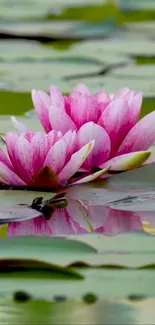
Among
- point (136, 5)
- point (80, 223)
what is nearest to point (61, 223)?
point (80, 223)

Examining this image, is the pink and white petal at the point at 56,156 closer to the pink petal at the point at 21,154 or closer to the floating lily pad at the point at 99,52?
the pink petal at the point at 21,154

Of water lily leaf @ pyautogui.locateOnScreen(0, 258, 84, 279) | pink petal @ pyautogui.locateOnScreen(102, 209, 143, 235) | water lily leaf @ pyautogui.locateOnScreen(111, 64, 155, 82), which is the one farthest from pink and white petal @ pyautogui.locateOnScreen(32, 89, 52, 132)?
water lily leaf @ pyautogui.locateOnScreen(111, 64, 155, 82)

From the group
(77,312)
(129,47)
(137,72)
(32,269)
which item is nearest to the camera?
(77,312)

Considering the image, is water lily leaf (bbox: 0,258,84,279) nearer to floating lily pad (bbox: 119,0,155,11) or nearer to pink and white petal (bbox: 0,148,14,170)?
pink and white petal (bbox: 0,148,14,170)

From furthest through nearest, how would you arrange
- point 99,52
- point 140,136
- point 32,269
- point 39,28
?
point 39,28
point 99,52
point 140,136
point 32,269

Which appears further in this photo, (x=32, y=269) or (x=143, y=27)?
(x=143, y=27)

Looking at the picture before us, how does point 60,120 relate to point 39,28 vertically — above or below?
above

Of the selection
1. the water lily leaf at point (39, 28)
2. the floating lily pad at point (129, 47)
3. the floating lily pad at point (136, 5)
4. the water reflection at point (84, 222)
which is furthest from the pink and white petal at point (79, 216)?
the floating lily pad at point (136, 5)

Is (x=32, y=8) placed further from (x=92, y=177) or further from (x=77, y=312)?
(x=77, y=312)
